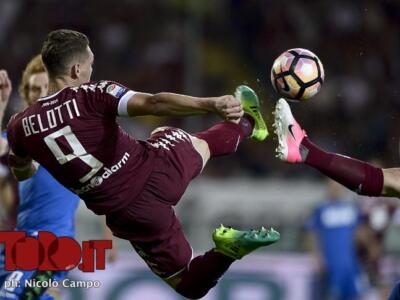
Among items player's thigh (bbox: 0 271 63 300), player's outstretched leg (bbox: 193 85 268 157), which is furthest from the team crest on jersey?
player's thigh (bbox: 0 271 63 300)

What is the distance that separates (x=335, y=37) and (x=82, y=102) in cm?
972

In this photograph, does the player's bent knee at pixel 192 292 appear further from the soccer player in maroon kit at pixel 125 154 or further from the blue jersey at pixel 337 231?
the blue jersey at pixel 337 231

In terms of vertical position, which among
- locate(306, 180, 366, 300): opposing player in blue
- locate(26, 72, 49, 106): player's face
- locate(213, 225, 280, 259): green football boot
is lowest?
locate(306, 180, 366, 300): opposing player in blue

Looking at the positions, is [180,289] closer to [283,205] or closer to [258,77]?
[283,205]

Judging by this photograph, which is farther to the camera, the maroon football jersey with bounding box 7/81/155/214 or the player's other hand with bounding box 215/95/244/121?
the maroon football jersey with bounding box 7/81/155/214

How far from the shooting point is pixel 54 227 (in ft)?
26.7

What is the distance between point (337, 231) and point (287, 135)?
16.6ft

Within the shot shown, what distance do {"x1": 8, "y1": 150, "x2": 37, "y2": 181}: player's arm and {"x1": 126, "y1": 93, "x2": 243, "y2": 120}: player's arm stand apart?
3.26 feet

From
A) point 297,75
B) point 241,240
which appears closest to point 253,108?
point 297,75

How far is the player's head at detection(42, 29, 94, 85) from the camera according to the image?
702cm

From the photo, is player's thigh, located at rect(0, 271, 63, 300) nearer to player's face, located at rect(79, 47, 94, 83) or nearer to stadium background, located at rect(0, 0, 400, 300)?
player's face, located at rect(79, 47, 94, 83)

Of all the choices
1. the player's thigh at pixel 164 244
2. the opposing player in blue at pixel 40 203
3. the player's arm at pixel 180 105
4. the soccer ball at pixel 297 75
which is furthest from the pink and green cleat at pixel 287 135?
the opposing player in blue at pixel 40 203

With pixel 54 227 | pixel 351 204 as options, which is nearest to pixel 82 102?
pixel 54 227

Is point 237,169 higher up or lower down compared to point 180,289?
lower down
